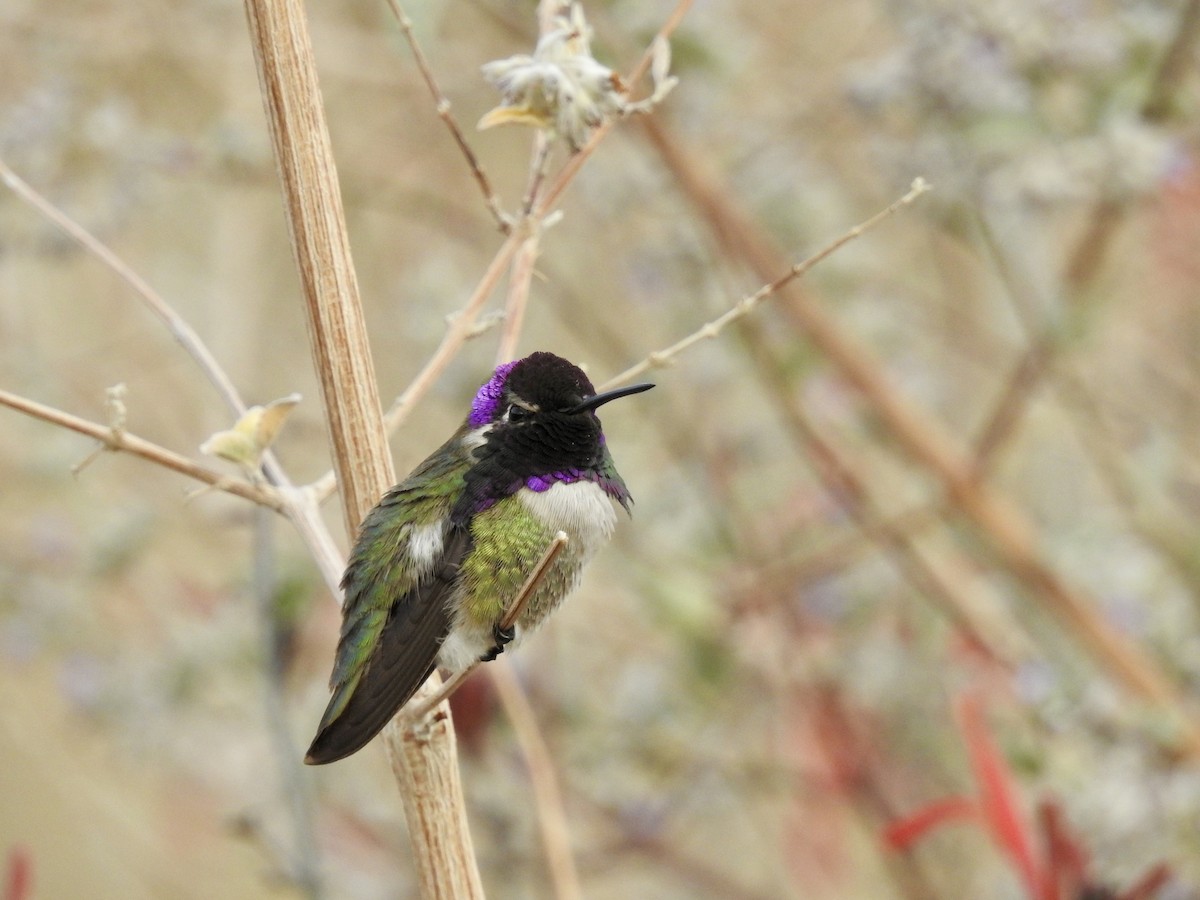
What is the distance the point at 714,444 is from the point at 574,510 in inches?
73.0

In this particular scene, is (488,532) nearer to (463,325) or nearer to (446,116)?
(463,325)

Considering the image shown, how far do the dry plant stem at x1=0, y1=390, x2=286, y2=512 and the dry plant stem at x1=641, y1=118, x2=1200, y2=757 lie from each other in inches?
40.3

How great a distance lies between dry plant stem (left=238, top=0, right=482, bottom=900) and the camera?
0.81 m

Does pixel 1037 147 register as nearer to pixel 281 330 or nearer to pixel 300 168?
pixel 300 168

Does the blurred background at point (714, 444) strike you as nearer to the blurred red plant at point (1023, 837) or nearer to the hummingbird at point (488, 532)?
the blurred red plant at point (1023, 837)

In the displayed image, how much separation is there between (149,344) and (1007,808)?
246cm

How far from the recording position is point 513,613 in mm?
746

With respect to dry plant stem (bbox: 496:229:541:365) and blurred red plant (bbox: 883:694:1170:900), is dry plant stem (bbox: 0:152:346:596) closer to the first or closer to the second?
dry plant stem (bbox: 496:229:541:365)

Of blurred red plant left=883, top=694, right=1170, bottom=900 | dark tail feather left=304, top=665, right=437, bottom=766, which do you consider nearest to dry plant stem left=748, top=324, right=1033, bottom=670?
blurred red plant left=883, top=694, right=1170, bottom=900

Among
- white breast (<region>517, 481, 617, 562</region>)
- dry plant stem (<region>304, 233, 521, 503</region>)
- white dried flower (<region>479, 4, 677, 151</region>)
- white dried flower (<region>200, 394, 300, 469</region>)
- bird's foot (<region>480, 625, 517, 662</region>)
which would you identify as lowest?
bird's foot (<region>480, 625, 517, 662</region>)

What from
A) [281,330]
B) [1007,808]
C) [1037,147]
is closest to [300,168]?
[1007,808]

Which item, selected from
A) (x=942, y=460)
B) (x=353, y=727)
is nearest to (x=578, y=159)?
(x=353, y=727)

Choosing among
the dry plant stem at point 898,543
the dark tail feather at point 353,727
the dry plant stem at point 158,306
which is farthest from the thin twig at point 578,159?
the dry plant stem at point 898,543

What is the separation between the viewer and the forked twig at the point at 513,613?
0.70 meters
